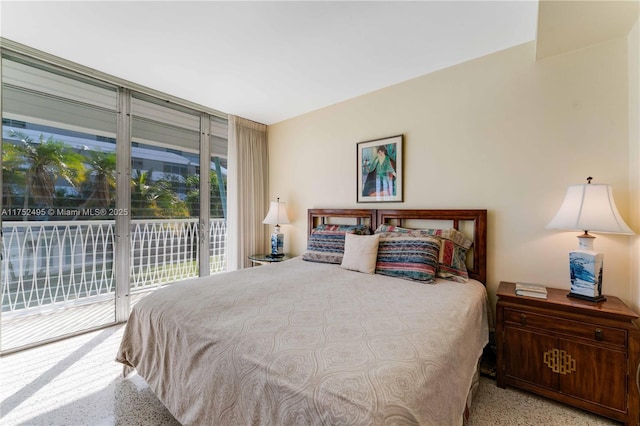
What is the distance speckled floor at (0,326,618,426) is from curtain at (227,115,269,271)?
1820 mm

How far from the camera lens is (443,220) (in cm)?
254

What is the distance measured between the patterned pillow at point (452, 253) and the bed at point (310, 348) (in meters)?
0.10

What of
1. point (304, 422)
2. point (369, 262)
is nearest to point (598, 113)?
point (369, 262)

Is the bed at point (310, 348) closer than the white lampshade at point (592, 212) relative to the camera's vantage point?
Yes

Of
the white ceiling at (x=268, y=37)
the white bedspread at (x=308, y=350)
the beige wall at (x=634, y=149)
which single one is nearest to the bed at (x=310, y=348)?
the white bedspread at (x=308, y=350)

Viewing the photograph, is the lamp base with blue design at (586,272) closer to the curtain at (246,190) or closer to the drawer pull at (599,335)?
the drawer pull at (599,335)

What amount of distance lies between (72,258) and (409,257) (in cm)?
340

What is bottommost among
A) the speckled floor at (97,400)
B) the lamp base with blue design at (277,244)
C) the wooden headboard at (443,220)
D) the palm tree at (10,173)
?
the speckled floor at (97,400)

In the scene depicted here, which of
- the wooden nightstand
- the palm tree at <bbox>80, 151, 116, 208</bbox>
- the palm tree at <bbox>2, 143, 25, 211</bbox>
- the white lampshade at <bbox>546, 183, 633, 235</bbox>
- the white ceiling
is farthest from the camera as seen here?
the palm tree at <bbox>80, 151, 116, 208</bbox>

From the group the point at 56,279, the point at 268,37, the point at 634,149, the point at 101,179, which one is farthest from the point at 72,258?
the point at 634,149

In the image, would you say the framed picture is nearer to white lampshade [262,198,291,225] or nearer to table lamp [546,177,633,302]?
white lampshade [262,198,291,225]

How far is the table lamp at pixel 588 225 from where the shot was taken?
1665 mm

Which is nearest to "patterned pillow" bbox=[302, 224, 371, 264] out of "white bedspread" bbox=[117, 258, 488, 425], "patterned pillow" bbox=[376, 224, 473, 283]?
"patterned pillow" bbox=[376, 224, 473, 283]

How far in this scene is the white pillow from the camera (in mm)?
2386
